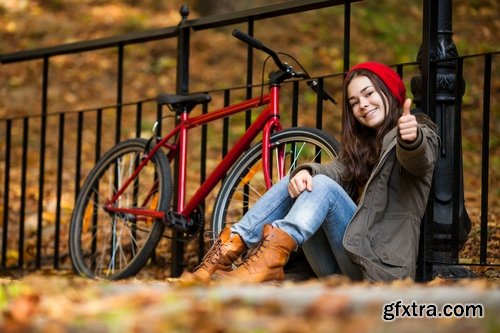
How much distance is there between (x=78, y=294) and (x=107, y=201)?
2.64 metres

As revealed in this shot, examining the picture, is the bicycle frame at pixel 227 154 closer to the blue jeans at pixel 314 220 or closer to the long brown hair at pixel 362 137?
the blue jeans at pixel 314 220

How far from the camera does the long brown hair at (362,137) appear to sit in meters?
3.54

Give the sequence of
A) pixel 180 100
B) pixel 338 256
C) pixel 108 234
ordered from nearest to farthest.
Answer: pixel 338 256 → pixel 180 100 → pixel 108 234

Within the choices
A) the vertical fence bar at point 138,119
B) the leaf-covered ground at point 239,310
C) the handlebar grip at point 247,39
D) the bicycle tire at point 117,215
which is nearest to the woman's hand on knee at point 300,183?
the handlebar grip at point 247,39

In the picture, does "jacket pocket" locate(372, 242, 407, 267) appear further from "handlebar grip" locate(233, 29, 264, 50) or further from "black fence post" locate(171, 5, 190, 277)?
"black fence post" locate(171, 5, 190, 277)

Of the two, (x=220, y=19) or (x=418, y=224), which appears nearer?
(x=418, y=224)

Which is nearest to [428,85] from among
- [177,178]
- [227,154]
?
[227,154]

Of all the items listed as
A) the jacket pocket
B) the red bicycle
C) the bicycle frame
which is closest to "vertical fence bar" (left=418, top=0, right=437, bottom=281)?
the jacket pocket

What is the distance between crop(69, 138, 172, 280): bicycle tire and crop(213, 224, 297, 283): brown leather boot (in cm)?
121

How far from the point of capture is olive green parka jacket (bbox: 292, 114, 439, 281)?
3.32m

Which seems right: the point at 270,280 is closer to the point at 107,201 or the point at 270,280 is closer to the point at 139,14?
the point at 107,201

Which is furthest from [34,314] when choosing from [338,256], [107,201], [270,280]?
[107,201]

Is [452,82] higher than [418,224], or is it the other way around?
[452,82]

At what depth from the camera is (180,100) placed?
14.6ft
